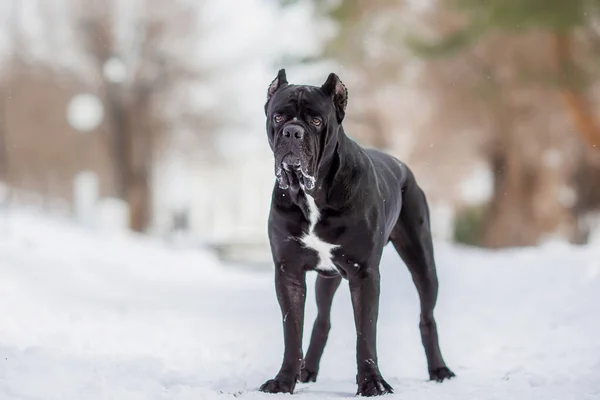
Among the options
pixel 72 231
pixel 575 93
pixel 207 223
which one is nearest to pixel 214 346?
pixel 72 231

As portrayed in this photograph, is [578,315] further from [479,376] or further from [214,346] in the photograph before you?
[214,346]

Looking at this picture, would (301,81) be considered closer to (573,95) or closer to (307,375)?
(573,95)

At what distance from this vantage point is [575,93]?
1642 cm

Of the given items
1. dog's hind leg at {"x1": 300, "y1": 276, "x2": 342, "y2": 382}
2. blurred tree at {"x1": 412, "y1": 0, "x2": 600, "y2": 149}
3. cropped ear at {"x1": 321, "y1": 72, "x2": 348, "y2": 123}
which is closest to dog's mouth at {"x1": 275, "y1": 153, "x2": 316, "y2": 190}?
cropped ear at {"x1": 321, "y1": 72, "x2": 348, "y2": 123}

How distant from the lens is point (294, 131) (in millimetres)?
4051

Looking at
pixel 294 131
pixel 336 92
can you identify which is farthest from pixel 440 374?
pixel 294 131

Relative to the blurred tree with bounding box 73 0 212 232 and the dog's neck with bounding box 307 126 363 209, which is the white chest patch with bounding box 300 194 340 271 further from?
the blurred tree with bounding box 73 0 212 232

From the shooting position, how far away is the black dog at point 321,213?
4.20 meters

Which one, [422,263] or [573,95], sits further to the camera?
[573,95]

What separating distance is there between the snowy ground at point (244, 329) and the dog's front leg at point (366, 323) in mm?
185

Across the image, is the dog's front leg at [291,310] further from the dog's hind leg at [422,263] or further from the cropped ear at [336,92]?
the dog's hind leg at [422,263]

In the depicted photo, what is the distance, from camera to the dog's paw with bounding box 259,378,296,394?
4465 millimetres

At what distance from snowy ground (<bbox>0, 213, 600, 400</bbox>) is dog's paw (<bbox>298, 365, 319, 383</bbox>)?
6.7 inches

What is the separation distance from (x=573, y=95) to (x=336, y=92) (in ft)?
43.5
